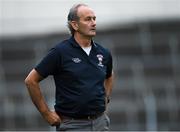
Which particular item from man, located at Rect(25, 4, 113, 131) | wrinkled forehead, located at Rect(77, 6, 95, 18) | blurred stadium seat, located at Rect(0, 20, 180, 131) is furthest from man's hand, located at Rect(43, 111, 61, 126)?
blurred stadium seat, located at Rect(0, 20, 180, 131)

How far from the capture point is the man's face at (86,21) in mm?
5402

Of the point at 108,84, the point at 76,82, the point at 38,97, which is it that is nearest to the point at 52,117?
the point at 38,97

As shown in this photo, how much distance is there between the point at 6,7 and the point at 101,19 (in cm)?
184

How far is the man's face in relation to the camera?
213 inches

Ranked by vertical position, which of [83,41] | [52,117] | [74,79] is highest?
[83,41]

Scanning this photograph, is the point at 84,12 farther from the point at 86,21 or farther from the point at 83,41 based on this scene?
the point at 83,41

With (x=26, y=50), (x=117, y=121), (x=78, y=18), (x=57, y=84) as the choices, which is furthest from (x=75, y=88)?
(x=26, y=50)

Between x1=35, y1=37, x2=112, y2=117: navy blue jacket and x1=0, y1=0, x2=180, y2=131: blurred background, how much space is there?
8.07m

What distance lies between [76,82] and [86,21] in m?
0.42

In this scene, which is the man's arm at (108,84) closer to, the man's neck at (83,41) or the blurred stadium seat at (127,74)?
the man's neck at (83,41)

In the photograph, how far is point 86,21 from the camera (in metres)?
5.41

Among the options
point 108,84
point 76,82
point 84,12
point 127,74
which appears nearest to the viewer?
point 76,82

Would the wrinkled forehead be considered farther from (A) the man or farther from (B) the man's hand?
(B) the man's hand

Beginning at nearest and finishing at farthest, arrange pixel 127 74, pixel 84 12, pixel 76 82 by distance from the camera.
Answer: pixel 76 82 → pixel 84 12 → pixel 127 74
